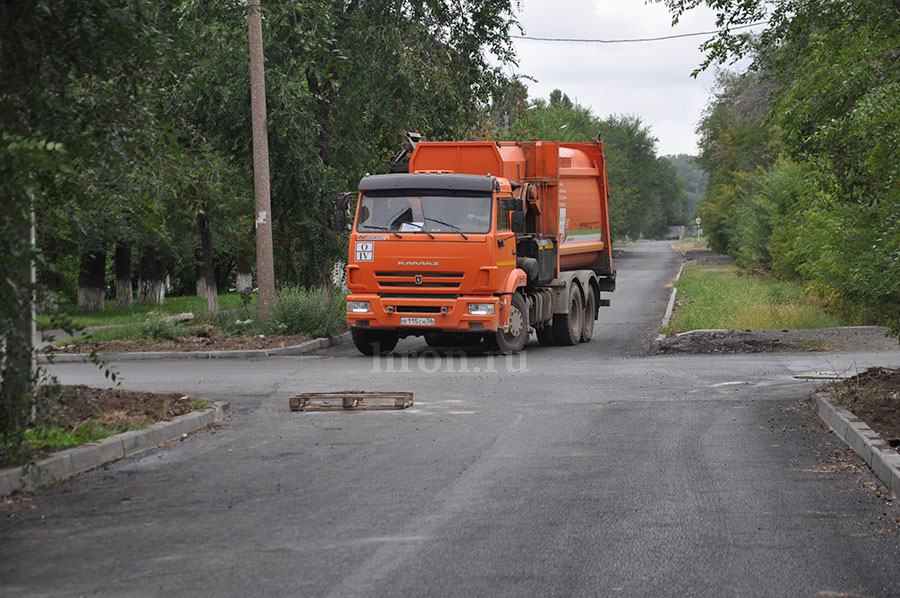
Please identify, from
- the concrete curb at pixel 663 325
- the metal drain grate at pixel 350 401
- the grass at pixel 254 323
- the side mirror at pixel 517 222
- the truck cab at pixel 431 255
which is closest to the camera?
the metal drain grate at pixel 350 401

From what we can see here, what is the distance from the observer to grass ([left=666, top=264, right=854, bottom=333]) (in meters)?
22.5

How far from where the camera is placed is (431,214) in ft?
59.6

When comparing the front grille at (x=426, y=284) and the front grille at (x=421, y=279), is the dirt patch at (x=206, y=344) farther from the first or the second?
the front grille at (x=426, y=284)

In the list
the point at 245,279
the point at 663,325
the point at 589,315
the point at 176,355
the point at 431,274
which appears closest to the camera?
the point at 431,274

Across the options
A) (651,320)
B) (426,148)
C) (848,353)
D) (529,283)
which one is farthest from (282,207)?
(848,353)

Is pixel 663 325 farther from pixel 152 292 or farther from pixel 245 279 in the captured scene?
pixel 245 279

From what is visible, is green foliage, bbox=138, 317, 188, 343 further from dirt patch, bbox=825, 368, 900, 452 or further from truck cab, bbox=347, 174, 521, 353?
dirt patch, bbox=825, 368, 900, 452

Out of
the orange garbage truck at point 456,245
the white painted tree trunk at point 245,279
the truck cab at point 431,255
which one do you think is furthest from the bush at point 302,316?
the white painted tree trunk at point 245,279

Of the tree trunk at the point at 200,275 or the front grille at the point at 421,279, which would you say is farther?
the tree trunk at the point at 200,275

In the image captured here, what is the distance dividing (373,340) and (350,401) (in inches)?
283

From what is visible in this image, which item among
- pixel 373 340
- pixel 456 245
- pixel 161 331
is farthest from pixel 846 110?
pixel 161 331

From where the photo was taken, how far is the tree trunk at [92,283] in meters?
42.7

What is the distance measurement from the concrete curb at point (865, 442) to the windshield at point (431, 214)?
753 cm

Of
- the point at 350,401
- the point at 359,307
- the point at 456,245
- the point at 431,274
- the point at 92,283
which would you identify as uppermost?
the point at 456,245
